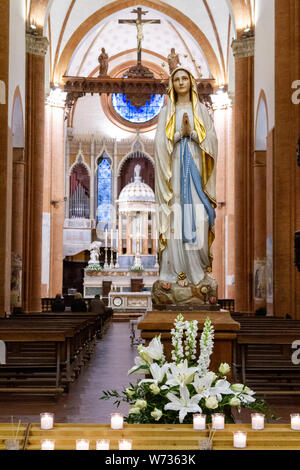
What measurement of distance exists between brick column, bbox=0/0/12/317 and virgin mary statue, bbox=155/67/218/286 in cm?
778

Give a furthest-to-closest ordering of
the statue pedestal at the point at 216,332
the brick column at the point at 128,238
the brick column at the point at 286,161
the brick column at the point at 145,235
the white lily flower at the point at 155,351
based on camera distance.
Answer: the brick column at the point at 128,238 < the brick column at the point at 145,235 < the brick column at the point at 286,161 < the statue pedestal at the point at 216,332 < the white lily flower at the point at 155,351

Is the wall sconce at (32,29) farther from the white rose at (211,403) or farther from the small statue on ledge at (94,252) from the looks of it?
the white rose at (211,403)

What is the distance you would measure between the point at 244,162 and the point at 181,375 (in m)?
17.7

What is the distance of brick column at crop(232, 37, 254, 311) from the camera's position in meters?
20.3

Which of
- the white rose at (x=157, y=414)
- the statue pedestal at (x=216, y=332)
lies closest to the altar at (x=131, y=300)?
the statue pedestal at (x=216, y=332)

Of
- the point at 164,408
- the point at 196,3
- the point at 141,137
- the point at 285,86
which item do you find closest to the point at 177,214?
the point at 164,408

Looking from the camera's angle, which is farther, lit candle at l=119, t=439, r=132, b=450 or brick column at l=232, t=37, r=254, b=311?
brick column at l=232, t=37, r=254, b=311

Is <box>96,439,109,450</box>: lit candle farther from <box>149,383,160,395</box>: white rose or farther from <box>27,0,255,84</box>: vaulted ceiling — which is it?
<box>27,0,255,84</box>: vaulted ceiling

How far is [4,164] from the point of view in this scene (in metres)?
14.7

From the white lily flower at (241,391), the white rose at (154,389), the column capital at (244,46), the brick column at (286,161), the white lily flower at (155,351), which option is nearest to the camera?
the white rose at (154,389)

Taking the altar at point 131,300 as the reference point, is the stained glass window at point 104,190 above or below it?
above

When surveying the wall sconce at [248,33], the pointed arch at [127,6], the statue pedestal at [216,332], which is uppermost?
the pointed arch at [127,6]

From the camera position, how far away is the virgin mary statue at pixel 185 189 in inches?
291

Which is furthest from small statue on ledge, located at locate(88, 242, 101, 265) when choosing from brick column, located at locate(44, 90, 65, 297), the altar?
the altar
